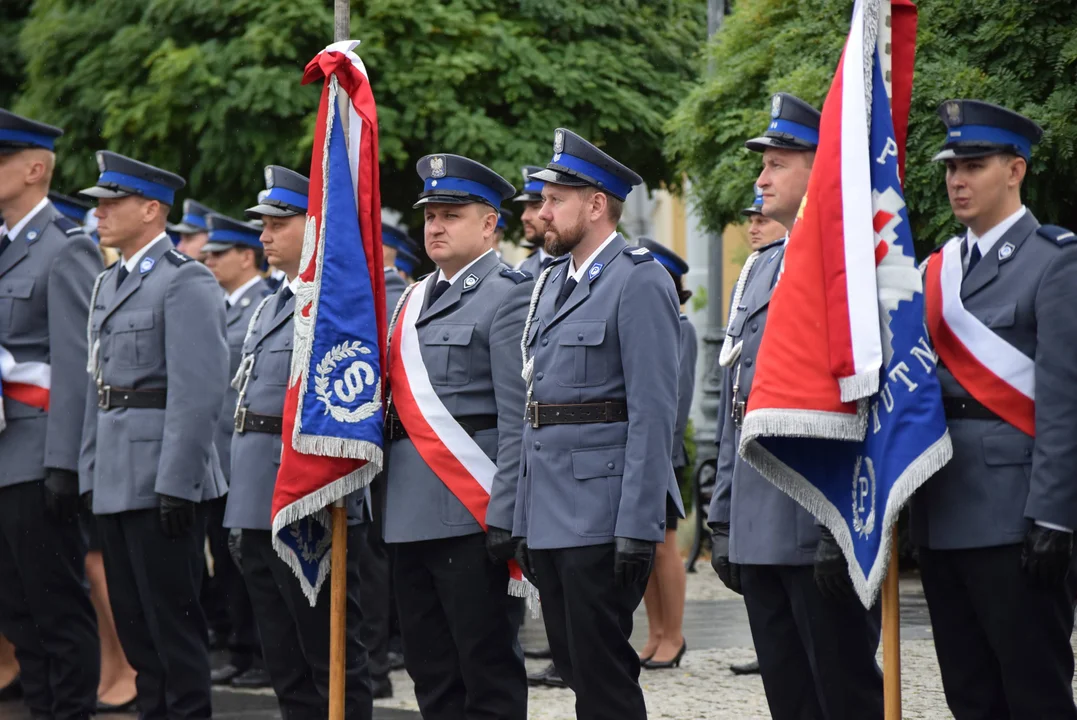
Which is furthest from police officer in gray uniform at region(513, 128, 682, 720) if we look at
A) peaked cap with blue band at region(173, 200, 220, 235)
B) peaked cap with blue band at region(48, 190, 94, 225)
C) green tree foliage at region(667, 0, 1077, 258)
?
peaked cap with blue band at region(173, 200, 220, 235)

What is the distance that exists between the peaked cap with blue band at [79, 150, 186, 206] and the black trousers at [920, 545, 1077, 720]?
3.94 metres

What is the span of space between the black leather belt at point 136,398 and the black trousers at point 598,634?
7.41 ft

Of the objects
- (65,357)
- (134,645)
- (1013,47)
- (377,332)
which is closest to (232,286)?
(65,357)

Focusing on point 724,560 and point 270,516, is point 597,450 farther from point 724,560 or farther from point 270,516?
point 270,516

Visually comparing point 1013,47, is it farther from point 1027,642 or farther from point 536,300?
point 1027,642

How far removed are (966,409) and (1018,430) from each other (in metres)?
0.16

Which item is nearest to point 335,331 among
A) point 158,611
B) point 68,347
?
point 158,611

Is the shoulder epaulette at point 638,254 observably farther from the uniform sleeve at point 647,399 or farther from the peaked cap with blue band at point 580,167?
the peaked cap with blue band at point 580,167

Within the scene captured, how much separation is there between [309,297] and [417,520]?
92 centimetres

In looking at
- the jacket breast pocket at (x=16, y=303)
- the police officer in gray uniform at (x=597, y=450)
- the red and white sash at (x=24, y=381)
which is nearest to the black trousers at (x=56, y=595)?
the red and white sash at (x=24, y=381)

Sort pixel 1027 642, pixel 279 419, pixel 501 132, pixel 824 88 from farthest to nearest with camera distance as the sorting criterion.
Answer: pixel 501 132, pixel 824 88, pixel 279 419, pixel 1027 642

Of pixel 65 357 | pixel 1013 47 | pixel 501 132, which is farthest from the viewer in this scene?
pixel 501 132

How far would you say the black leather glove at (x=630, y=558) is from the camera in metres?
5.14

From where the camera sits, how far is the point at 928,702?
23.5 feet
